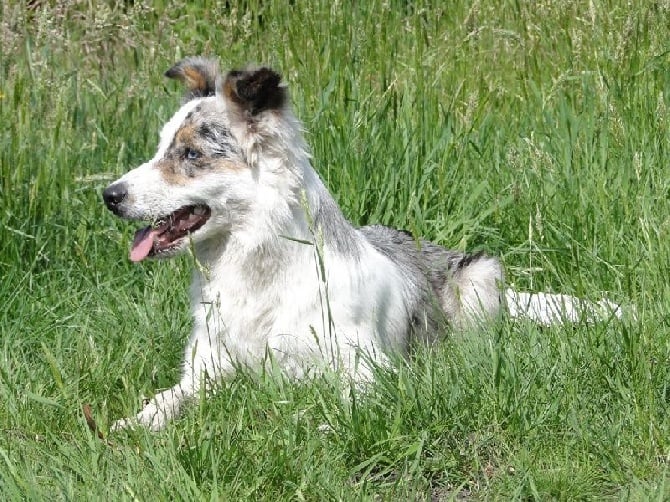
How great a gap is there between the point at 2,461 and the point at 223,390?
0.74m

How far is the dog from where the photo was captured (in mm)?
4133

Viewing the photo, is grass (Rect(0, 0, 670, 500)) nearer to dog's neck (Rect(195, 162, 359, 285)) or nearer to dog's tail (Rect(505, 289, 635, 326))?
dog's tail (Rect(505, 289, 635, 326))

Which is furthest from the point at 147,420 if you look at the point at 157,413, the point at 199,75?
the point at 199,75

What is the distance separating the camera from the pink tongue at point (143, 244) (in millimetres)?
4203

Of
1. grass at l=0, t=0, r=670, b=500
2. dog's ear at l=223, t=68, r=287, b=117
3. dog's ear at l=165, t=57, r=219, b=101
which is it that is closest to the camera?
grass at l=0, t=0, r=670, b=500

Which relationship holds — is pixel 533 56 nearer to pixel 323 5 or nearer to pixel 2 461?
pixel 323 5

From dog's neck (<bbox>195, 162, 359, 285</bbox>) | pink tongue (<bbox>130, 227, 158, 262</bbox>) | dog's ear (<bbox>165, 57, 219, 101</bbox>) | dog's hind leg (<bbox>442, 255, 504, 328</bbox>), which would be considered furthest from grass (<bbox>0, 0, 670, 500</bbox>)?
dog's ear (<bbox>165, 57, 219, 101</bbox>)

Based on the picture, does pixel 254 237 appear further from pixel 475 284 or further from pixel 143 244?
pixel 475 284

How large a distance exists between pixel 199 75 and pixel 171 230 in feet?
2.41

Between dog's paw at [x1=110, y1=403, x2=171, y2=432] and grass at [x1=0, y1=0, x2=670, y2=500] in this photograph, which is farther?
dog's paw at [x1=110, y1=403, x2=171, y2=432]

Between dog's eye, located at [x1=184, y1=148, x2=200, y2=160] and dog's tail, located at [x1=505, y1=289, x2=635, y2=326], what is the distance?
132cm

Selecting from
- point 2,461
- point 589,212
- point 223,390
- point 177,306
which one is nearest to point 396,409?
point 223,390

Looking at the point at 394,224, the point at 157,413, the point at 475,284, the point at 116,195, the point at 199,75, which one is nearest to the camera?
the point at 157,413

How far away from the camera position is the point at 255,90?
4148 mm
